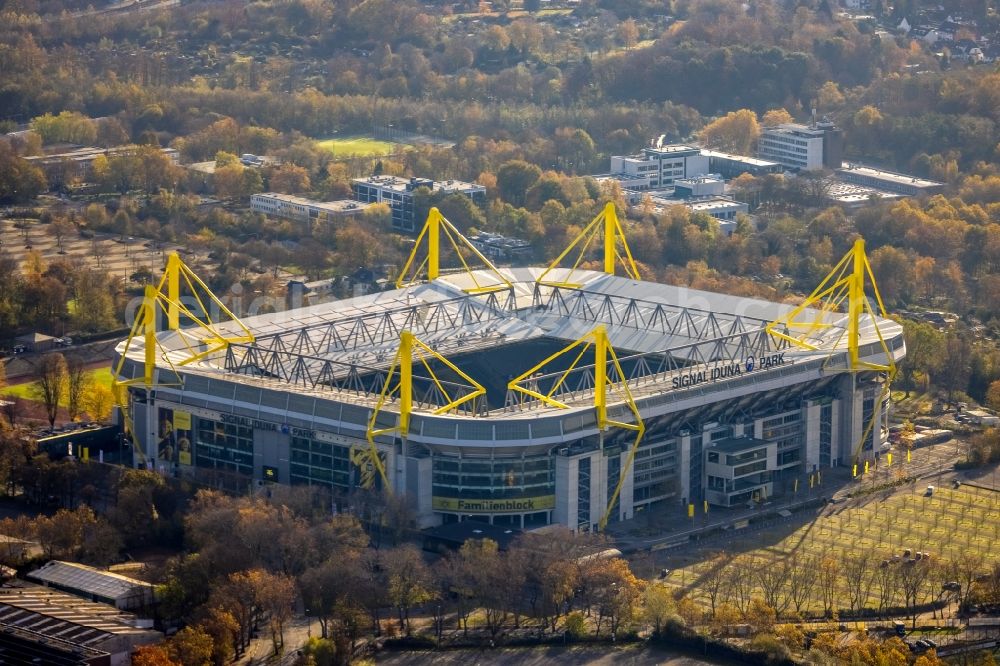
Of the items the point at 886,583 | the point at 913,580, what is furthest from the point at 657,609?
the point at 913,580

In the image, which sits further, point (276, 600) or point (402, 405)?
point (402, 405)

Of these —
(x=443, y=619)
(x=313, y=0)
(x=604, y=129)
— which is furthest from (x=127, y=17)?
(x=443, y=619)

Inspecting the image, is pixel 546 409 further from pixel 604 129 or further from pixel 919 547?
pixel 604 129

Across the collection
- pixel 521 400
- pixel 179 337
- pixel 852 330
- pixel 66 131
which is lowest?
pixel 66 131

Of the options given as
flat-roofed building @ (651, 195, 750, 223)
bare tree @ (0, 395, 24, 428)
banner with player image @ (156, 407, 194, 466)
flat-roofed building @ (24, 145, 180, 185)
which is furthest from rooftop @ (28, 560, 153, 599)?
flat-roofed building @ (24, 145, 180, 185)

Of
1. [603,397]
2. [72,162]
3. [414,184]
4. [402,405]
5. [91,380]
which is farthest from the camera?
[72,162]

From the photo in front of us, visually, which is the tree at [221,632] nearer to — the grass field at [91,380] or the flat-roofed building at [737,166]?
the grass field at [91,380]

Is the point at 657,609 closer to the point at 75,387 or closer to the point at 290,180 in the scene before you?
the point at 75,387
